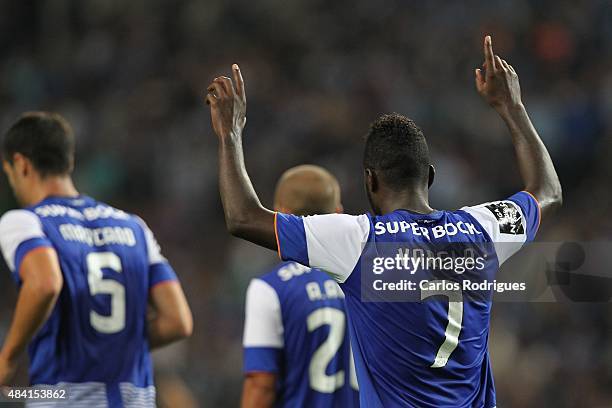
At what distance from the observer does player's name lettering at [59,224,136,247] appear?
4820 mm

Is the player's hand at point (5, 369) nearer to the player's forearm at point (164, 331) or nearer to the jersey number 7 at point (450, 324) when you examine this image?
the player's forearm at point (164, 331)

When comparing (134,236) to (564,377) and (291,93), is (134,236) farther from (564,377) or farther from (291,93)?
(291,93)

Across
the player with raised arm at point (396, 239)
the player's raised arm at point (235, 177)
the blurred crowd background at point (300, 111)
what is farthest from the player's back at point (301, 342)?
the blurred crowd background at point (300, 111)

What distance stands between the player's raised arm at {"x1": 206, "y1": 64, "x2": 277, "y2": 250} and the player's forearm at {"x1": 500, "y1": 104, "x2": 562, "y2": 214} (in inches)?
43.5

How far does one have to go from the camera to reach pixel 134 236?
5035 mm

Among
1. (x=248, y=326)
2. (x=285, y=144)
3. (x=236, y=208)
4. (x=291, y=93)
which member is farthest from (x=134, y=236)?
(x=291, y=93)

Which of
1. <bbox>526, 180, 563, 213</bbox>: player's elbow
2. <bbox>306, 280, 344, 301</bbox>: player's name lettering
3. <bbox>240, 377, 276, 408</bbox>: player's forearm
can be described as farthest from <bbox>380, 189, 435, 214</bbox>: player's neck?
<bbox>240, 377, 276, 408</bbox>: player's forearm

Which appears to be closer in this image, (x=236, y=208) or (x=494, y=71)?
(x=236, y=208)

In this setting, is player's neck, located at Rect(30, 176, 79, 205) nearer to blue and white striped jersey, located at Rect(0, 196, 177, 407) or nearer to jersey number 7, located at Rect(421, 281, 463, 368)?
blue and white striped jersey, located at Rect(0, 196, 177, 407)

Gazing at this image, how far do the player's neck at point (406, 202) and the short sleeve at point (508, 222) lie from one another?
0.19m

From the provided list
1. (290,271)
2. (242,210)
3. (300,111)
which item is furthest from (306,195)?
(300,111)

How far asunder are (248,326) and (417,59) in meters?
7.94

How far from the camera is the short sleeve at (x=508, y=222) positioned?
3664 millimetres
